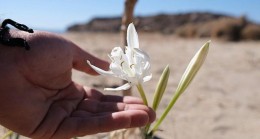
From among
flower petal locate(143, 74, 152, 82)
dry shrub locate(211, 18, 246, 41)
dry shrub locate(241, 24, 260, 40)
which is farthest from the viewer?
dry shrub locate(241, 24, 260, 40)

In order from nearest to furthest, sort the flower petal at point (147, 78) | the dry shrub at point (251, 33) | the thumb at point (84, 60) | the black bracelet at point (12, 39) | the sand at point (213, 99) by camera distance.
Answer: the flower petal at point (147, 78) → the black bracelet at point (12, 39) → the thumb at point (84, 60) → the sand at point (213, 99) → the dry shrub at point (251, 33)

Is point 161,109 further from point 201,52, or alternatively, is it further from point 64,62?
point 201,52

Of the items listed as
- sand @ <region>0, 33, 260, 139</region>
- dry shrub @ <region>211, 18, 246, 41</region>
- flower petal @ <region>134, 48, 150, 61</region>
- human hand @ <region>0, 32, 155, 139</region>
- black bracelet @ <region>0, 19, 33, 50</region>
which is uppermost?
flower petal @ <region>134, 48, 150, 61</region>

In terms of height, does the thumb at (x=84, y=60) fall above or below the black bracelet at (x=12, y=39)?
below

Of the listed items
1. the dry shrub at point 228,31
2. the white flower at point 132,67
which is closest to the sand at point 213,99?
the white flower at point 132,67

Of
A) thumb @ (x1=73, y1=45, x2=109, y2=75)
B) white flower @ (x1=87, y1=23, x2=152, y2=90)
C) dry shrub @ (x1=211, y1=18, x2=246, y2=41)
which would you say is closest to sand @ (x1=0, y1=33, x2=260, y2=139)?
thumb @ (x1=73, y1=45, x2=109, y2=75)

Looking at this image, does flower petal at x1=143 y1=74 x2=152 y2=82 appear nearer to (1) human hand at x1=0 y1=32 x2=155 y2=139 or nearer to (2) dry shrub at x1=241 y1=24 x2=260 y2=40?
(1) human hand at x1=0 y1=32 x2=155 y2=139

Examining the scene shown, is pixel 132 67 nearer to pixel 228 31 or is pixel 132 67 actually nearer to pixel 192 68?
pixel 192 68

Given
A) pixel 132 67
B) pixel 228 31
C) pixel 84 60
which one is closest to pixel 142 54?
pixel 132 67

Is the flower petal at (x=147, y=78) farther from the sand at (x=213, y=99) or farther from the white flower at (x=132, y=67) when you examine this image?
the sand at (x=213, y=99)
